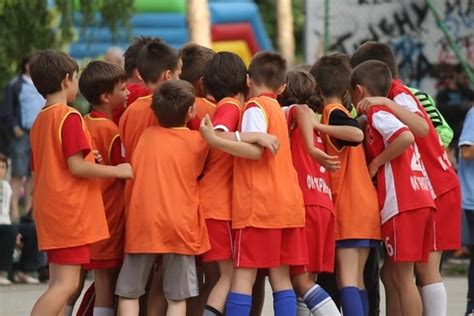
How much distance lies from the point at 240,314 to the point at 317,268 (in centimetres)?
63

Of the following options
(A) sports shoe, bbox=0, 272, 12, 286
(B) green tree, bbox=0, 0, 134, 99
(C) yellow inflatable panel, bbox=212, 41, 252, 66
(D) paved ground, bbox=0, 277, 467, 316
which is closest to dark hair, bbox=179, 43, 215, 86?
(D) paved ground, bbox=0, 277, 467, 316

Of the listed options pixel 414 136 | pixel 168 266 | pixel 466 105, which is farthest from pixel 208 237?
pixel 466 105

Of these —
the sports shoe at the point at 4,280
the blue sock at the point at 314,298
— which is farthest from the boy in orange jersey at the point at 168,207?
the sports shoe at the point at 4,280

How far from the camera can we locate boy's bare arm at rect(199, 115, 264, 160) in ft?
29.3

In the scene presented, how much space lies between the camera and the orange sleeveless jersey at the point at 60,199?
29.8ft

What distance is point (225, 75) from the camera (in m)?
9.34

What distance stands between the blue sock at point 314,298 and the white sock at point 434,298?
953 millimetres

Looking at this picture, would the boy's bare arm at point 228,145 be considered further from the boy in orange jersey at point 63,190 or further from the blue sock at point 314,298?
the blue sock at point 314,298

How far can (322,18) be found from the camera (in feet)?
57.3

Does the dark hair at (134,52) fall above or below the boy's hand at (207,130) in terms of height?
above

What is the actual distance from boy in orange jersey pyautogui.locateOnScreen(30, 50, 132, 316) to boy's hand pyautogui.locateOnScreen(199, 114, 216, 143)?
0.50 meters

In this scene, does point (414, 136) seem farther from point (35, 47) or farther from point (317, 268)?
point (35, 47)

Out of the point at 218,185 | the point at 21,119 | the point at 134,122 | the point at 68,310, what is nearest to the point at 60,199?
the point at 134,122

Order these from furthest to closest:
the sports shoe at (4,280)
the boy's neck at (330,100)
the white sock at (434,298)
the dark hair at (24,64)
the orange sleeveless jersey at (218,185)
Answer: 1. the dark hair at (24,64)
2. the sports shoe at (4,280)
3. the white sock at (434,298)
4. the boy's neck at (330,100)
5. the orange sleeveless jersey at (218,185)
